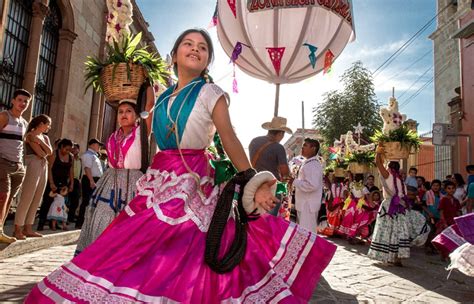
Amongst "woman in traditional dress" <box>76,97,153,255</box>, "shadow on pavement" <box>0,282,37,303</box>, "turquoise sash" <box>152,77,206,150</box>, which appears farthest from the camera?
"woman in traditional dress" <box>76,97,153,255</box>

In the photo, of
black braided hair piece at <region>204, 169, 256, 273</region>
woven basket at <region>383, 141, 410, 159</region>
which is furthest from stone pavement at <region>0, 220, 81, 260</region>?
woven basket at <region>383, 141, 410, 159</region>

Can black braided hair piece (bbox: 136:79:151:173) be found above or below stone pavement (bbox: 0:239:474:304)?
above

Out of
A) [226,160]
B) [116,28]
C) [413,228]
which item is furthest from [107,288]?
[413,228]

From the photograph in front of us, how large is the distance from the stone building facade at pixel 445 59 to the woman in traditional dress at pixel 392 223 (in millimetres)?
15192

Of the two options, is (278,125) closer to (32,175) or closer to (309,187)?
(309,187)

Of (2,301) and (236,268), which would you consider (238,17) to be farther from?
(236,268)

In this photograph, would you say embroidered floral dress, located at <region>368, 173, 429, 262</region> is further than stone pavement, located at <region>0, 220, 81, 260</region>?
Yes

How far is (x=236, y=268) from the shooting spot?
1833 millimetres

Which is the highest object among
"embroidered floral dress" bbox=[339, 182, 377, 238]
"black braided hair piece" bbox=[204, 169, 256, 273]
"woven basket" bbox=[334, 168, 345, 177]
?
"woven basket" bbox=[334, 168, 345, 177]

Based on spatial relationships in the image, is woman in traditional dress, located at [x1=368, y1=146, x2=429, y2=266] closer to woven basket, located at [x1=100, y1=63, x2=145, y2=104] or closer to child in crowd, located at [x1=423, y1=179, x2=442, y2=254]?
child in crowd, located at [x1=423, y1=179, x2=442, y2=254]

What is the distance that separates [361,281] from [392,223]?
6.79 feet

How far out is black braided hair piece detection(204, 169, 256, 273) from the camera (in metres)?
1.75

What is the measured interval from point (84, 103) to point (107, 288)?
12.4 meters

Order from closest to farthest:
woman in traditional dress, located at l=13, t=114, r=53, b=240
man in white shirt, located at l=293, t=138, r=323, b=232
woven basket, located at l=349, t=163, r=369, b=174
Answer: woman in traditional dress, located at l=13, t=114, r=53, b=240 < man in white shirt, located at l=293, t=138, r=323, b=232 < woven basket, located at l=349, t=163, r=369, b=174
